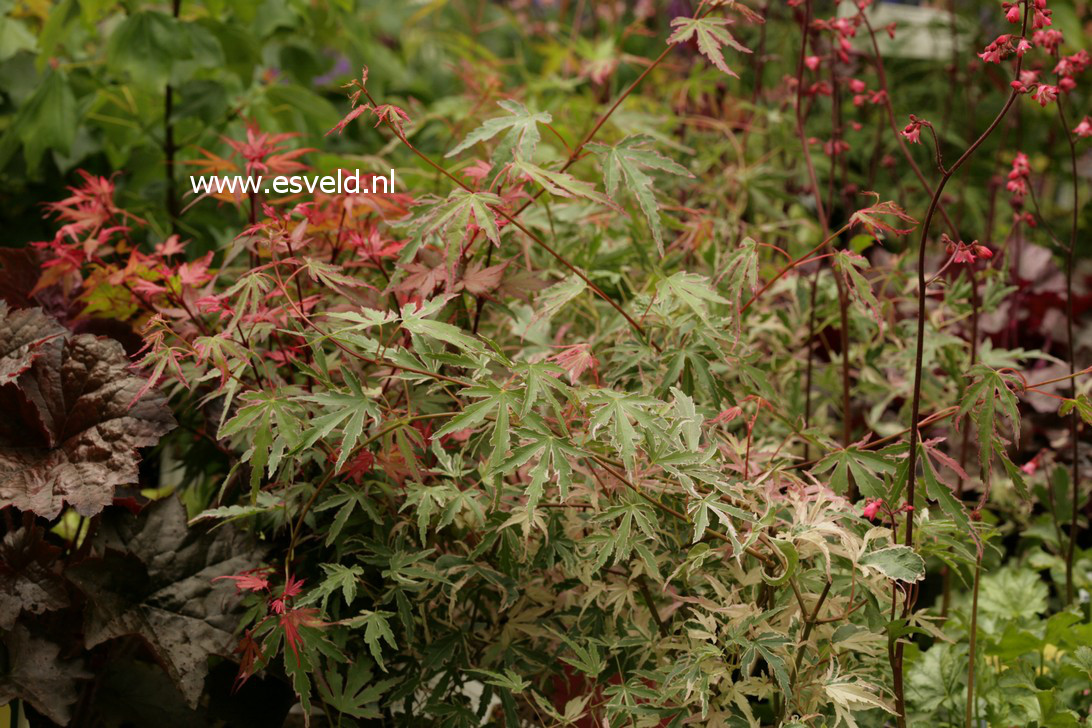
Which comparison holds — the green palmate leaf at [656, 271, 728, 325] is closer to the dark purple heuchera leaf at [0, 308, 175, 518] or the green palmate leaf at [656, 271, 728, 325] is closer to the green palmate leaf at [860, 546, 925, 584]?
the green palmate leaf at [860, 546, 925, 584]

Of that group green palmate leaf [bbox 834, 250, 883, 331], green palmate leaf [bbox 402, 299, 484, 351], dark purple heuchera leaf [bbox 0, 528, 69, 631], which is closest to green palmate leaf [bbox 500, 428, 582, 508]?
green palmate leaf [bbox 402, 299, 484, 351]

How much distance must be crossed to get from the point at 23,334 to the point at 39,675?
39cm

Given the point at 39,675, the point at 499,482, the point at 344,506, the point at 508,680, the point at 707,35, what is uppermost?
the point at 707,35

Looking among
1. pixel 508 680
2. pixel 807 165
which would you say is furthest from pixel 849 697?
pixel 807 165

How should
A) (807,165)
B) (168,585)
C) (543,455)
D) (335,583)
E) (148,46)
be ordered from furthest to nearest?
(148,46) → (807,165) → (168,585) → (335,583) → (543,455)

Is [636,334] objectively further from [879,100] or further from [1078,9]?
[1078,9]

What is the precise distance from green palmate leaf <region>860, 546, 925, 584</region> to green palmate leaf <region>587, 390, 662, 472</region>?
241mm

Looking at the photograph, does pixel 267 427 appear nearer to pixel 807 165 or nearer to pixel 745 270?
pixel 745 270

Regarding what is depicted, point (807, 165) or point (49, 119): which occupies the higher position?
point (807, 165)

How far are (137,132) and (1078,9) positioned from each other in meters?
2.61

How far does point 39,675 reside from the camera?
3.72ft

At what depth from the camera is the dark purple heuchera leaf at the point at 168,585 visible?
3.69 ft

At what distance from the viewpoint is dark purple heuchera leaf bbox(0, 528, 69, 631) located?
3.68ft

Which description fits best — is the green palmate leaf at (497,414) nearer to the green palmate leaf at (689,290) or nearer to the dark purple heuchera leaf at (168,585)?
the green palmate leaf at (689,290)
